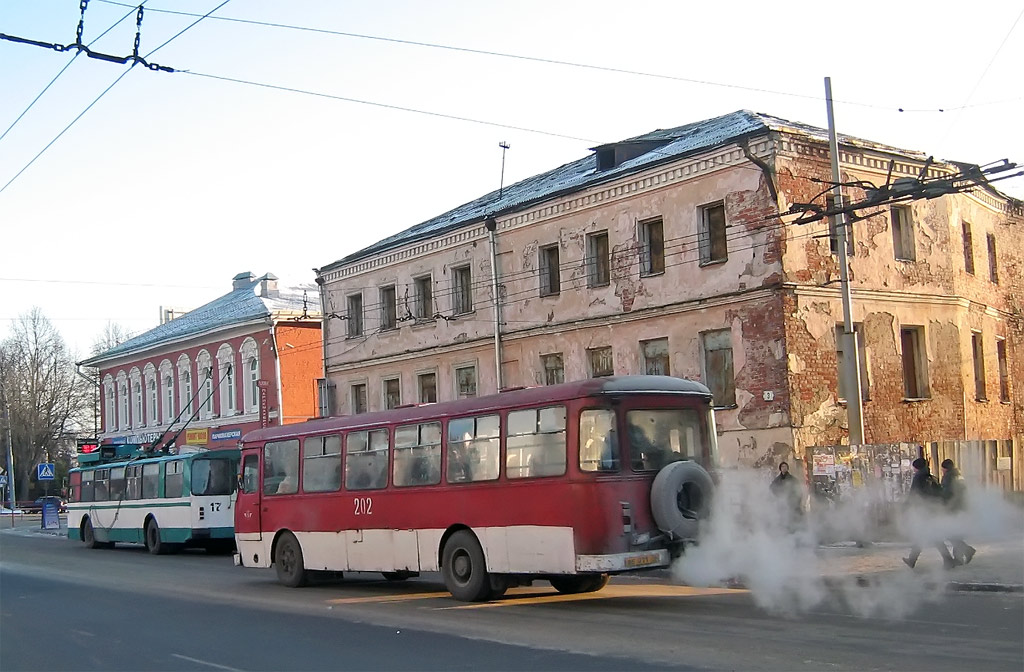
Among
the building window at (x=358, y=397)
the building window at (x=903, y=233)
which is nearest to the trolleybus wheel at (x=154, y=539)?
the building window at (x=358, y=397)

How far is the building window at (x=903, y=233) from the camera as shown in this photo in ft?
89.7

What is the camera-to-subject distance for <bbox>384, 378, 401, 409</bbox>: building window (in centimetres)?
3708

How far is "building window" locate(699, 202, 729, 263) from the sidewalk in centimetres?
816

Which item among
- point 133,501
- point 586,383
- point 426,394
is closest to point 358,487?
point 586,383

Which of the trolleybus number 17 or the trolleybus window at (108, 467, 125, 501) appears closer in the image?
the trolleybus number 17

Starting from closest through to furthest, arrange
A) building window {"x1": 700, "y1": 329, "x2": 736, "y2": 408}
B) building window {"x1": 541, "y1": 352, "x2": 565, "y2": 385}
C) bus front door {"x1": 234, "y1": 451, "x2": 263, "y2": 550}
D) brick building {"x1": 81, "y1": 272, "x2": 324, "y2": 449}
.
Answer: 1. bus front door {"x1": 234, "y1": 451, "x2": 263, "y2": 550}
2. building window {"x1": 700, "y1": 329, "x2": 736, "y2": 408}
3. building window {"x1": 541, "y1": 352, "x2": 565, "y2": 385}
4. brick building {"x1": 81, "y1": 272, "x2": 324, "y2": 449}

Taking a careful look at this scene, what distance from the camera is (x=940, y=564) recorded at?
16.7m

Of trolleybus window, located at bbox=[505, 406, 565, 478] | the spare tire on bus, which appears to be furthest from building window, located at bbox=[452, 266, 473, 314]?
the spare tire on bus

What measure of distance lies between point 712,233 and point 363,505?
12.8m

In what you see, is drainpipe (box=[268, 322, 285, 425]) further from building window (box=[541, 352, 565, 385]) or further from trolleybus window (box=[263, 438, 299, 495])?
trolleybus window (box=[263, 438, 299, 495])

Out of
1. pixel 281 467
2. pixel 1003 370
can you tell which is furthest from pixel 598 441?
pixel 1003 370

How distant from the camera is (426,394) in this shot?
118 ft

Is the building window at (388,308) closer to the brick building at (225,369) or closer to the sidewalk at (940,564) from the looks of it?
the brick building at (225,369)

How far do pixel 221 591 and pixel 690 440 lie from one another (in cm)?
853
